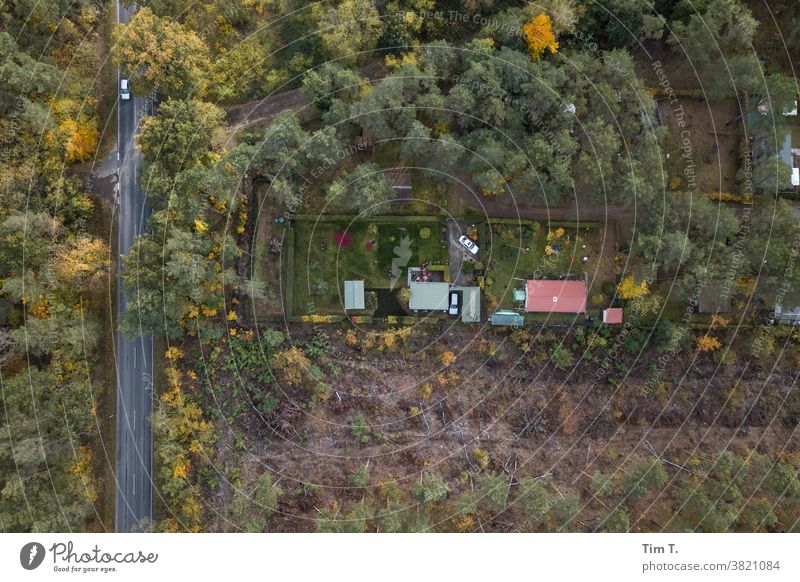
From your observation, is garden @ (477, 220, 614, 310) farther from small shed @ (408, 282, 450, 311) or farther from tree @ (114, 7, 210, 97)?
tree @ (114, 7, 210, 97)

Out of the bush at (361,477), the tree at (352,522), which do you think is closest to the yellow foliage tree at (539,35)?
the bush at (361,477)

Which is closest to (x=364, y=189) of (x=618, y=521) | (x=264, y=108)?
(x=264, y=108)

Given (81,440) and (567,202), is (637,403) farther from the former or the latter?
(81,440)

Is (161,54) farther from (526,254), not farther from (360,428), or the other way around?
(360,428)

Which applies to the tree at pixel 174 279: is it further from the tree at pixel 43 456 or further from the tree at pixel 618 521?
the tree at pixel 618 521
